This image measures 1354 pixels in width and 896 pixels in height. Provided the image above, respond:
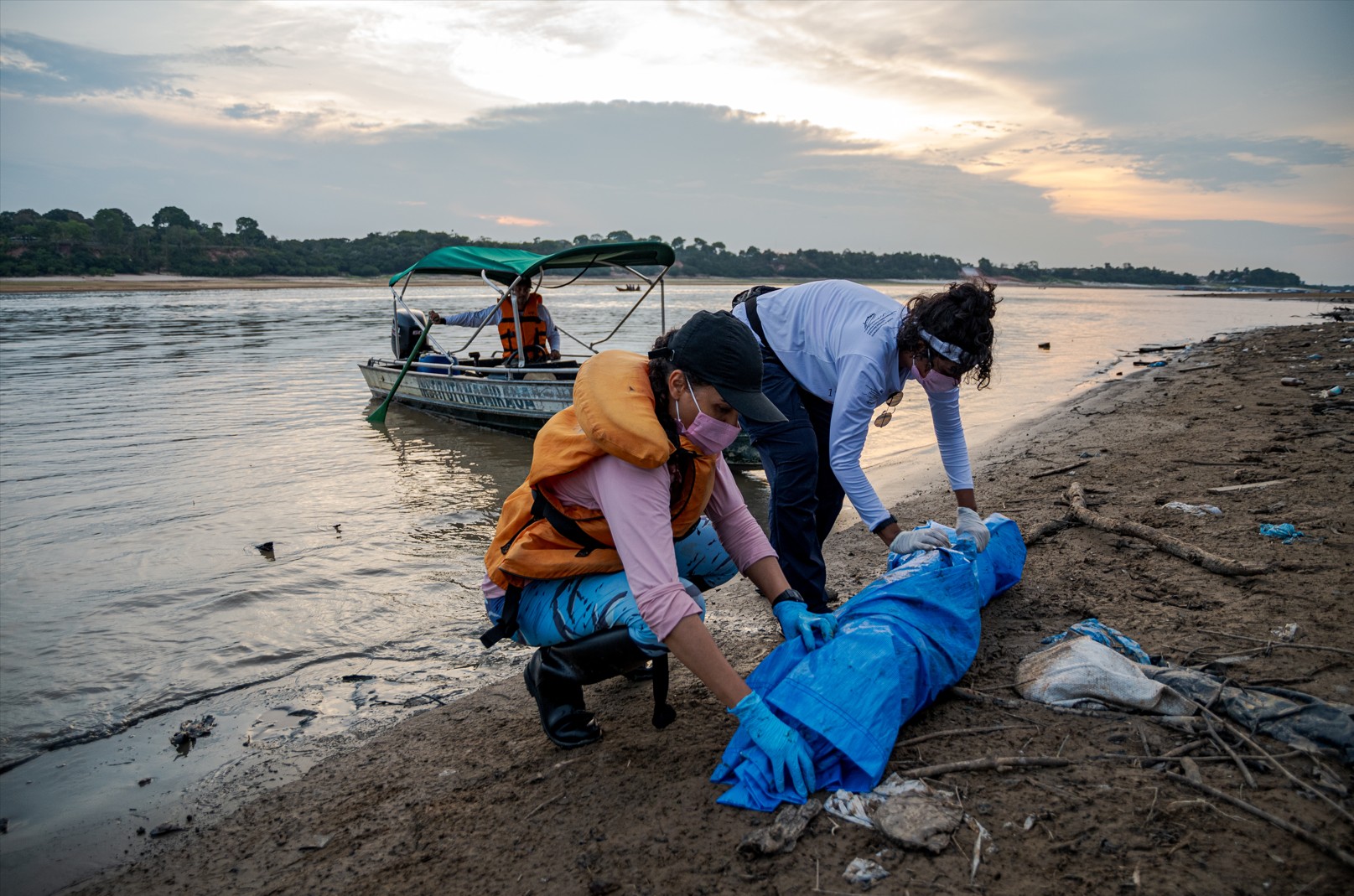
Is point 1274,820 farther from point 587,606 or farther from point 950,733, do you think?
point 587,606

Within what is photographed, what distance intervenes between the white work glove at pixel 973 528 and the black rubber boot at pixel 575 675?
4.54 ft

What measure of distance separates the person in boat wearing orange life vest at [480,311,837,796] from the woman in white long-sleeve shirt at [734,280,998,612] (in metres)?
0.45

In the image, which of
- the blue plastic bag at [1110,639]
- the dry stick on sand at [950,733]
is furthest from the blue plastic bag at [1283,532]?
the dry stick on sand at [950,733]

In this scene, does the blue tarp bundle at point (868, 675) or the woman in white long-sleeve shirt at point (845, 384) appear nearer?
the blue tarp bundle at point (868, 675)

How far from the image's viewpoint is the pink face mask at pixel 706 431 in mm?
2293

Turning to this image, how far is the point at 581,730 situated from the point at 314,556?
3663mm

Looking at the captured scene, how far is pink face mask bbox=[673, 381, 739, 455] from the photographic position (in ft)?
7.52

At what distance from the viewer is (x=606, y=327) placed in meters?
28.3

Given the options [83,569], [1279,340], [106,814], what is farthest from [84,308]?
[1279,340]

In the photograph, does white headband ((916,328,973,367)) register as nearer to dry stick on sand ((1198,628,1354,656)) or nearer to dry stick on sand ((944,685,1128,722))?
dry stick on sand ((944,685,1128,722))

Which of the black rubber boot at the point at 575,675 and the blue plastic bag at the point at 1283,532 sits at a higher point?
the blue plastic bag at the point at 1283,532

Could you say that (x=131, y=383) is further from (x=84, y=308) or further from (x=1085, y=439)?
(x=84, y=308)

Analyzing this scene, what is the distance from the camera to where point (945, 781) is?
2.18m

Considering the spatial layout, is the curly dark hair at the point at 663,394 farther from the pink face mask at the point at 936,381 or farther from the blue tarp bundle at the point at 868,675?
the pink face mask at the point at 936,381
